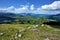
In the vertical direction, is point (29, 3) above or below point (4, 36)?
above

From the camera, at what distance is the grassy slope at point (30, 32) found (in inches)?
105

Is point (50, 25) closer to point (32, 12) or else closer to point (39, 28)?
point (39, 28)

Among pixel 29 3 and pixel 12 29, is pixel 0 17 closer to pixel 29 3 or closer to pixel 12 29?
pixel 12 29

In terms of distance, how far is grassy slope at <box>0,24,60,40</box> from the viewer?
267 centimetres

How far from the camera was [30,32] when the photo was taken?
2.74 m

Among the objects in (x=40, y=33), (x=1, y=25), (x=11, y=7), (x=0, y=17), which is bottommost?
(x=40, y=33)

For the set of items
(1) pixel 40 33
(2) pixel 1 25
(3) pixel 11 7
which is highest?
(3) pixel 11 7

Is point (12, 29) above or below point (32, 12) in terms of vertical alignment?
below

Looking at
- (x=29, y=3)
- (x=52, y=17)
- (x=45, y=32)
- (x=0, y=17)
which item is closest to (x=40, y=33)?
(x=45, y=32)

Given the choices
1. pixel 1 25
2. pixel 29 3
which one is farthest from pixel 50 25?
pixel 1 25

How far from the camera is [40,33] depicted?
2762 millimetres

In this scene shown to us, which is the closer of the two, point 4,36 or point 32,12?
point 4,36

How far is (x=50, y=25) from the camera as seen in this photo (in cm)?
285

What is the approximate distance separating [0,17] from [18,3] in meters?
0.51
